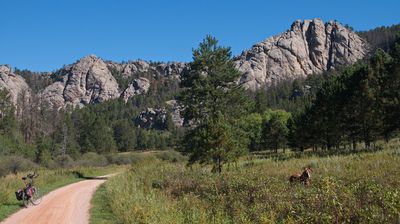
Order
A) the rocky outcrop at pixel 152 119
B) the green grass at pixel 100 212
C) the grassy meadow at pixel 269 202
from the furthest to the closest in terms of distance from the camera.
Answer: the rocky outcrop at pixel 152 119
the green grass at pixel 100 212
the grassy meadow at pixel 269 202

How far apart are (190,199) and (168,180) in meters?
6.30

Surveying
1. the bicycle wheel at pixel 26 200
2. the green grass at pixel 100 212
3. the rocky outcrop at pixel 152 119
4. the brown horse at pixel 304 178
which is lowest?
the green grass at pixel 100 212

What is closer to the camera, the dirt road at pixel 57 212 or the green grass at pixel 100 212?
the green grass at pixel 100 212

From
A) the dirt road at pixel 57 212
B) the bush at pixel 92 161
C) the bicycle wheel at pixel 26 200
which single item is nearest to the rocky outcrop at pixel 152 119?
the bush at pixel 92 161

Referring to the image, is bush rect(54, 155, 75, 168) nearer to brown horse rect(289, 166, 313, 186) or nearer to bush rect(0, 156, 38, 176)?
bush rect(0, 156, 38, 176)

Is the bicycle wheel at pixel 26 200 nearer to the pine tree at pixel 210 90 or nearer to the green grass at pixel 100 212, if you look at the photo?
the green grass at pixel 100 212

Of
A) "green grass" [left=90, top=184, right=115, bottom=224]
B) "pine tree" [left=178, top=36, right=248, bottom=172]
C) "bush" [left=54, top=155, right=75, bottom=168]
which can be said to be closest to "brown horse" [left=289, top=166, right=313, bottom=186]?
"green grass" [left=90, top=184, right=115, bottom=224]

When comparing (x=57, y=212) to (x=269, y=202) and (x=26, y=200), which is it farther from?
(x=269, y=202)

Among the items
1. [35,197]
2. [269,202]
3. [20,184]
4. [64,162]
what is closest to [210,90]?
[20,184]

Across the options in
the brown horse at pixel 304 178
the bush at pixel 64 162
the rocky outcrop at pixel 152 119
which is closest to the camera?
the brown horse at pixel 304 178

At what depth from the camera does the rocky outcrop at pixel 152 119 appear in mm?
174125

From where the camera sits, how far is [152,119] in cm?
17750

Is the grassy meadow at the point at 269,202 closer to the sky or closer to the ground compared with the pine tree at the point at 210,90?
closer to the ground

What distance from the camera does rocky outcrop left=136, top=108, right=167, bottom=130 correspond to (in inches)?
6855
